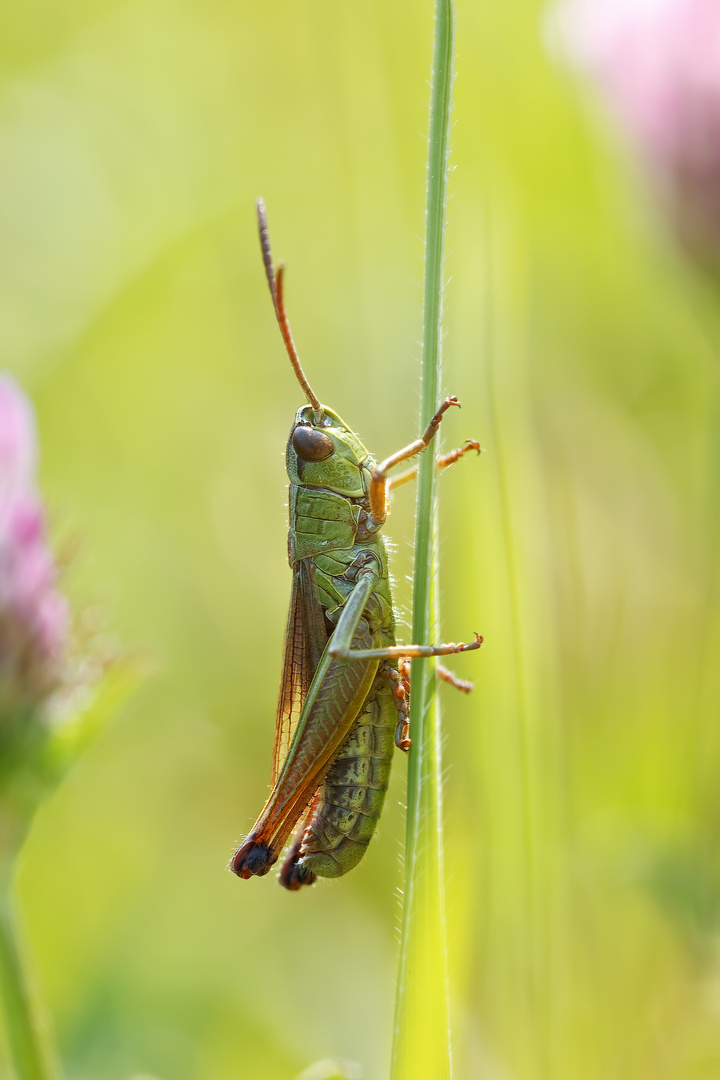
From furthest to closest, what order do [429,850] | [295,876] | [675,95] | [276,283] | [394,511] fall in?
[394,511] → [675,95] → [295,876] → [276,283] → [429,850]

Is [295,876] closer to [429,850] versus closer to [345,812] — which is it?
[345,812]

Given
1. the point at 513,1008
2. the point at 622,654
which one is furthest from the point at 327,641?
the point at 622,654

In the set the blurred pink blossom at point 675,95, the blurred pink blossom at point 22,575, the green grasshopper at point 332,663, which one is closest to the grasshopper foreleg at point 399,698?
the green grasshopper at point 332,663

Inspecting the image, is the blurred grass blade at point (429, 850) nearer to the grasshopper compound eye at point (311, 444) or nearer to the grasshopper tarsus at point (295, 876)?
the grasshopper tarsus at point (295, 876)

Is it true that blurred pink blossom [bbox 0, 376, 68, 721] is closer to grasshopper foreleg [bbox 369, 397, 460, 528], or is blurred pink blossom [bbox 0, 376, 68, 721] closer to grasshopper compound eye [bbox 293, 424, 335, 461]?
grasshopper compound eye [bbox 293, 424, 335, 461]

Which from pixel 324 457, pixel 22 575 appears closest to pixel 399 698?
pixel 324 457

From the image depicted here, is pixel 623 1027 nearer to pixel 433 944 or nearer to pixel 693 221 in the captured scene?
pixel 433 944

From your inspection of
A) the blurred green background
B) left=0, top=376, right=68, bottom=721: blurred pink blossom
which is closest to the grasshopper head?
the blurred green background
